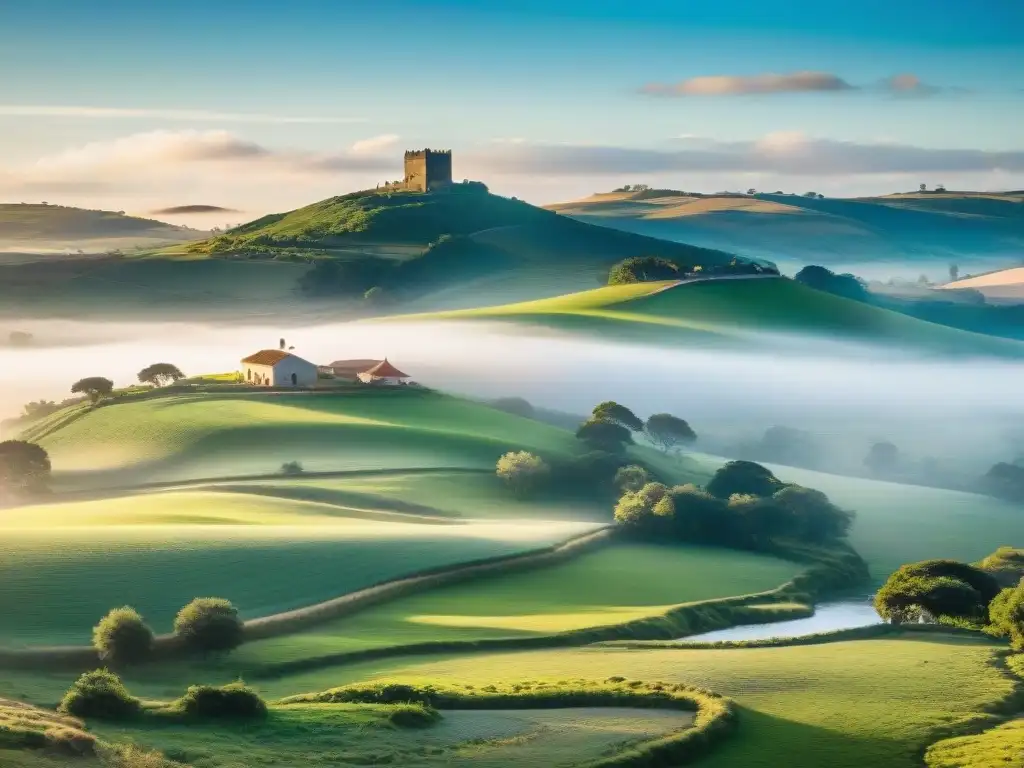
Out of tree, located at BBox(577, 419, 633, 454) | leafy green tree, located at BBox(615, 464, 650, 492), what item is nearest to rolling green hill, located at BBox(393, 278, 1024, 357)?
tree, located at BBox(577, 419, 633, 454)

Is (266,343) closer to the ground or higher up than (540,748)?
higher up

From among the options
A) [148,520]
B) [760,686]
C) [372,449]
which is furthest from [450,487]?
[760,686]

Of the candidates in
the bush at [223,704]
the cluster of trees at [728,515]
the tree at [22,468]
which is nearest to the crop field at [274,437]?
the tree at [22,468]

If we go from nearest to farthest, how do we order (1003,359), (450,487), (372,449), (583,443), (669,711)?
(669,711) < (450,487) < (372,449) < (583,443) < (1003,359)

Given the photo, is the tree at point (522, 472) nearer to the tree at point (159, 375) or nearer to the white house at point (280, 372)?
the white house at point (280, 372)

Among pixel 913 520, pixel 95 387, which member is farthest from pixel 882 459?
pixel 95 387

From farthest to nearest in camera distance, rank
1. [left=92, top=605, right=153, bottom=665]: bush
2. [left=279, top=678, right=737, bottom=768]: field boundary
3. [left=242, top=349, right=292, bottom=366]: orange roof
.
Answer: [left=242, top=349, right=292, bottom=366]: orange roof → [left=92, top=605, right=153, bottom=665]: bush → [left=279, top=678, right=737, bottom=768]: field boundary

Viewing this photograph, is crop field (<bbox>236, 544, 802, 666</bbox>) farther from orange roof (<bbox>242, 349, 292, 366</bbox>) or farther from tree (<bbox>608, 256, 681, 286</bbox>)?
tree (<bbox>608, 256, 681, 286</bbox>)

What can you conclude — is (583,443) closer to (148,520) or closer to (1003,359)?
(148,520)
